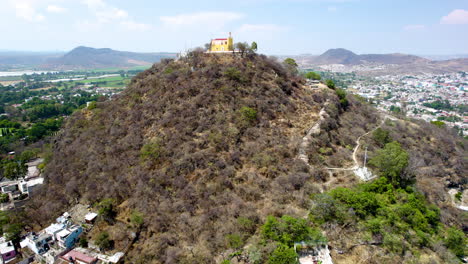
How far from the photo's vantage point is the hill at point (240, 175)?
19.2 metres

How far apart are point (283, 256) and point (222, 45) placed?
37205mm

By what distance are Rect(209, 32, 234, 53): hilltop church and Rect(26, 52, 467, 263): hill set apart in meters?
3.85

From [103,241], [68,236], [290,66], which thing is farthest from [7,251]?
[290,66]

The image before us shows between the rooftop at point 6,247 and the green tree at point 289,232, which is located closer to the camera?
the green tree at point 289,232

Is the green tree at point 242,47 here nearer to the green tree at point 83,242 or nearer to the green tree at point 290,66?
the green tree at point 290,66

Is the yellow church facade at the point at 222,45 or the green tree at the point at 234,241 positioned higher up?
the yellow church facade at the point at 222,45

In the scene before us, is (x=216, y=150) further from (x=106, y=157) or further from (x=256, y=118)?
(x=106, y=157)

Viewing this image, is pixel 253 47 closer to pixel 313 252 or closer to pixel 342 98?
pixel 342 98

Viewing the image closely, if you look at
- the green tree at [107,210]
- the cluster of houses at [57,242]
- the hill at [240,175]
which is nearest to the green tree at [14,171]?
A: the hill at [240,175]

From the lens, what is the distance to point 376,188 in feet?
77.7

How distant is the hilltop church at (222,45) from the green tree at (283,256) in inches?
1408

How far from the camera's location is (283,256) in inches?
604

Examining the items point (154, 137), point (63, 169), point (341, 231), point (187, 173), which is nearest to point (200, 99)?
point (154, 137)

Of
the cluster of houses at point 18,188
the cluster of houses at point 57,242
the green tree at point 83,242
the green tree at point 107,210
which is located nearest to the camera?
the cluster of houses at point 57,242
